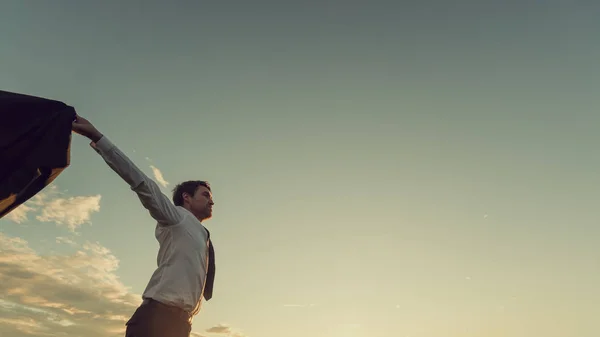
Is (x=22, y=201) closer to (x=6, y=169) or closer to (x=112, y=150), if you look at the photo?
(x=6, y=169)

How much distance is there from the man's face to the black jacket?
1.71 metres

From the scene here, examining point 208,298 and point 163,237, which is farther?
point 208,298

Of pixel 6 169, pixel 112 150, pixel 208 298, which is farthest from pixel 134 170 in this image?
pixel 208 298

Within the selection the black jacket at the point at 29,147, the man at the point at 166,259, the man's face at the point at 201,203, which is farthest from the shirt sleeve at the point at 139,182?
the man's face at the point at 201,203

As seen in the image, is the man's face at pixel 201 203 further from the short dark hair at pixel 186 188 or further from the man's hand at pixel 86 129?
the man's hand at pixel 86 129

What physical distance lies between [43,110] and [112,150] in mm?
996

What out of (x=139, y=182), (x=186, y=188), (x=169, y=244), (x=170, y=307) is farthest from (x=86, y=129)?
(x=170, y=307)

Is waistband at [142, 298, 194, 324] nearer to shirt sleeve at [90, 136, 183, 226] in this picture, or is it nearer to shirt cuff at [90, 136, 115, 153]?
shirt sleeve at [90, 136, 183, 226]

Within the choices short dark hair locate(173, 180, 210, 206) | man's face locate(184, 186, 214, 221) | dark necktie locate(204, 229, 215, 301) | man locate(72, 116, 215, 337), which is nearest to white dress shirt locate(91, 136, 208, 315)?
man locate(72, 116, 215, 337)

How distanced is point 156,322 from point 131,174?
1.46m

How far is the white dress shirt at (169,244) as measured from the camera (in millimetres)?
4504

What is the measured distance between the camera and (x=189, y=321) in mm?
4934

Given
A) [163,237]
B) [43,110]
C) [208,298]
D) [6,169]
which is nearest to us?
[6,169]

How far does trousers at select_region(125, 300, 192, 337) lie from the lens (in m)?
4.49
